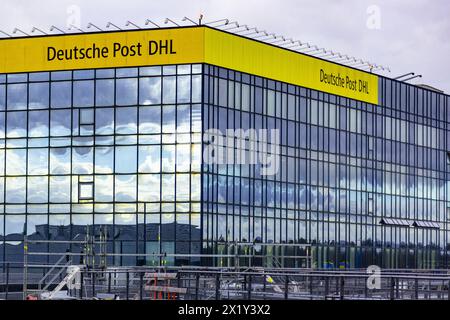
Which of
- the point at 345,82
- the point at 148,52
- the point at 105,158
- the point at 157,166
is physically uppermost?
the point at 148,52

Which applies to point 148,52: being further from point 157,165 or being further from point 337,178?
point 337,178

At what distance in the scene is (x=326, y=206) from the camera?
A: 62438mm

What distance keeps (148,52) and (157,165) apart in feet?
20.3

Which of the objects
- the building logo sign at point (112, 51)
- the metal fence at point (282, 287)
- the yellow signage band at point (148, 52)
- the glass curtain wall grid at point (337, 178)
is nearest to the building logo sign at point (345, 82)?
the glass curtain wall grid at point (337, 178)

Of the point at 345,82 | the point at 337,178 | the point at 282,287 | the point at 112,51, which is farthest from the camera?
the point at 337,178

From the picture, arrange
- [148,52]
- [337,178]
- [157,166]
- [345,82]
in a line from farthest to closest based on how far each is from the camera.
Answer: [337,178], [345,82], [148,52], [157,166]

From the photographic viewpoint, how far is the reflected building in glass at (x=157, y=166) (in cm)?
5222

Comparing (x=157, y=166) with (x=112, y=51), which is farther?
(x=112, y=51)

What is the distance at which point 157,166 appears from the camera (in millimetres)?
52500

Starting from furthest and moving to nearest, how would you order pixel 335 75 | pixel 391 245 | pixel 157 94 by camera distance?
pixel 391 245 → pixel 335 75 → pixel 157 94

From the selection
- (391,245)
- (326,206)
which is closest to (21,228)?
(326,206)

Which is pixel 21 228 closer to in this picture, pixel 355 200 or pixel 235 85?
pixel 235 85

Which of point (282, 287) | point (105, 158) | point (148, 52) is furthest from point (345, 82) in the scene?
point (282, 287)
